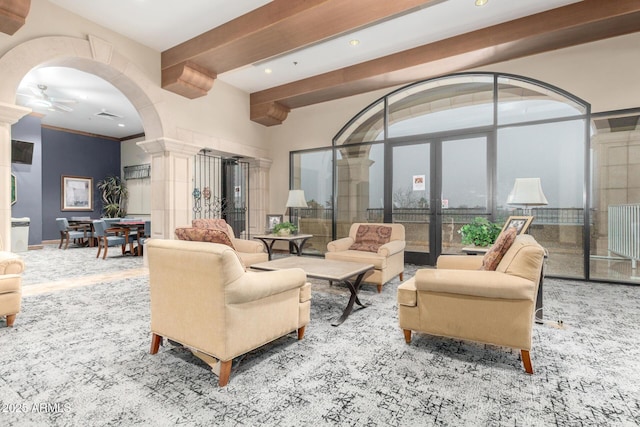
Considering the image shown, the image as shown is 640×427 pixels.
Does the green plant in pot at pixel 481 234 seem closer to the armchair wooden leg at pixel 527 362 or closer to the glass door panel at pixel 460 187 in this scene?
the glass door panel at pixel 460 187

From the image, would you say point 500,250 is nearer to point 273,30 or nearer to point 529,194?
point 529,194

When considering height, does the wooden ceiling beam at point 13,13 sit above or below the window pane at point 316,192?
above

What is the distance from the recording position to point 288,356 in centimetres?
223

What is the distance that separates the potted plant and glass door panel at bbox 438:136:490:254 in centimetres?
1012

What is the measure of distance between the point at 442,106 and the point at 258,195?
4328mm

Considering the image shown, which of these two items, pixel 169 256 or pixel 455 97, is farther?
pixel 455 97

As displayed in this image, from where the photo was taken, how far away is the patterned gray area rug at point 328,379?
5.20 feet

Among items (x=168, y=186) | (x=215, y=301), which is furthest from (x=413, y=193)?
(x=215, y=301)

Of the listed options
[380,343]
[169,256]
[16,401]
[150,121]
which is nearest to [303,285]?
[380,343]

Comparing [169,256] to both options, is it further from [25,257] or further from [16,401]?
[25,257]

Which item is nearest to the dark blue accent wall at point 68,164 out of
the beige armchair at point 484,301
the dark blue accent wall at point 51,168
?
the dark blue accent wall at point 51,168

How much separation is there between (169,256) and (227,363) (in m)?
0.76

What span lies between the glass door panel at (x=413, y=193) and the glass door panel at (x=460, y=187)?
280 millimetres

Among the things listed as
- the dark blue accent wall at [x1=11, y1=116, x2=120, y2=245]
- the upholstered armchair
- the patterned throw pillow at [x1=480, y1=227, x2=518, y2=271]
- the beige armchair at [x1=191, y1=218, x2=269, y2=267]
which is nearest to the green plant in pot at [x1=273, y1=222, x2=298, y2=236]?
the beige armchair at [x1=191, y1=218, x2=269, y2=267]
